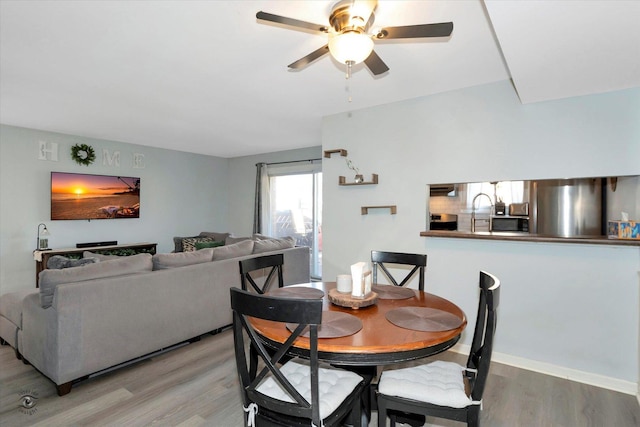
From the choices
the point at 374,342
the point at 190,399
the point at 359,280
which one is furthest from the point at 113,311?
the point at 374,342

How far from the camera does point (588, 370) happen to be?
2598 mm

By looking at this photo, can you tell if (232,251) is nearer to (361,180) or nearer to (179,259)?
Answer: (179,259)

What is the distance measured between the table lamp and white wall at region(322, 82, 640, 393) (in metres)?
4.49

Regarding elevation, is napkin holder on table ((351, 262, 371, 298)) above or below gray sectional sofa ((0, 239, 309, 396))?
above

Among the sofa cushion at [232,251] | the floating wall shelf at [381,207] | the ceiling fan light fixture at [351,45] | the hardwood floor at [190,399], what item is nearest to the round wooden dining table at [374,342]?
the hardwood floor at [190,399]

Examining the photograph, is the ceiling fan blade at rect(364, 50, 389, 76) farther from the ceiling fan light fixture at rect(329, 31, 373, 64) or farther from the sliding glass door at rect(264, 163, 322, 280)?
the sliding glass door at rect(264, 163, 322, 280)

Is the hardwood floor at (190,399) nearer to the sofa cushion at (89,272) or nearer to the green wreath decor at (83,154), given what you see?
the sofa cushion at (89,272)

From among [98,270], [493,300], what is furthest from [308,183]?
[493,300]

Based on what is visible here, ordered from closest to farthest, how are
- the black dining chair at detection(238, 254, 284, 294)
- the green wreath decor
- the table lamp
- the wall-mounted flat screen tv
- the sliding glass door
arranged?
the black dining chair at detection(238, 254, 284, 294) < the table lamp < the wall-mounted flat screen tv < the green wreath decor < the sliding glass door

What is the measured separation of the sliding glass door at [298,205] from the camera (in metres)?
6.22

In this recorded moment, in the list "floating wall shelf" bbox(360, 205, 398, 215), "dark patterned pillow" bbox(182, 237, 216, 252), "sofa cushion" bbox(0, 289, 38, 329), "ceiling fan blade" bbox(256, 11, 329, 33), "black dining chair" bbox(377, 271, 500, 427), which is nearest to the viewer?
"black dining chair" bbox(377, 271, 500, 427)

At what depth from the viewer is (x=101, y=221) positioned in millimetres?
5457

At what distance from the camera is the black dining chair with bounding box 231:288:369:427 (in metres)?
1.27

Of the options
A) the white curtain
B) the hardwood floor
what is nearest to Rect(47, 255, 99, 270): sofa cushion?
the hardwood floor
